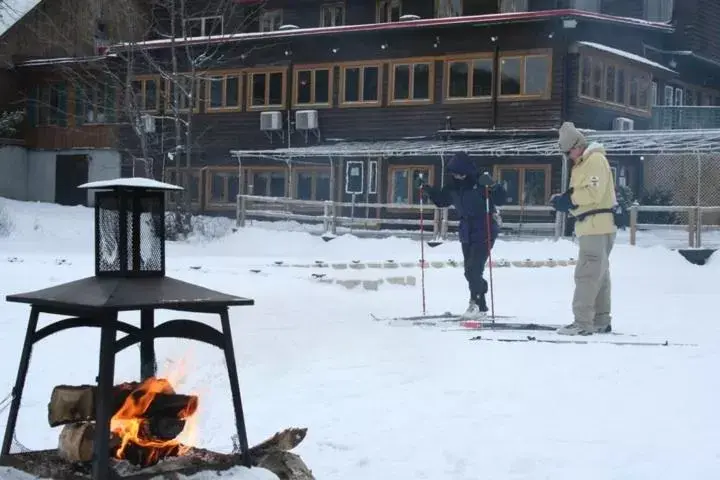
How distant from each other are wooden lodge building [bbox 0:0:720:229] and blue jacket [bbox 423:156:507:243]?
13349mm

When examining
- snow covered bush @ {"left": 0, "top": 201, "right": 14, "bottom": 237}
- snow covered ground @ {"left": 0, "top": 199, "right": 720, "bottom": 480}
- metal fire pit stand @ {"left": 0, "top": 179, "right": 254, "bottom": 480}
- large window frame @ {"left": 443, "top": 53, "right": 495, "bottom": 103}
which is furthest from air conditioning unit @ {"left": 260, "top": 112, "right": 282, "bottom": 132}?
metal fire pit stand @ {"left": 0, "top": 179, "right": 254, "bottom": 480}

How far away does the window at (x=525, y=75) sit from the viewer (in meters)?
28.9

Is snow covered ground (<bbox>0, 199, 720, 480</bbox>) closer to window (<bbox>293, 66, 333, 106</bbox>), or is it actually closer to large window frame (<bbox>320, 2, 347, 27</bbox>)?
window (<bbox>293, 66, 333, 106</bbox>)

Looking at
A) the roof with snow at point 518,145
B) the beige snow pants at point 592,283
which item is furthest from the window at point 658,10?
the beige snow pants at point 592,283

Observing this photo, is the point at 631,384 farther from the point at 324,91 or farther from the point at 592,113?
the point at 324,91

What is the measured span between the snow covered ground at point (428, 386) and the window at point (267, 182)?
20088 millimetres

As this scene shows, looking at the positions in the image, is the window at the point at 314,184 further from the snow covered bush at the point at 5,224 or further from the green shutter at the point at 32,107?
the green shutter at the point at 32,107

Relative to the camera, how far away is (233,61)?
3444 centimetres

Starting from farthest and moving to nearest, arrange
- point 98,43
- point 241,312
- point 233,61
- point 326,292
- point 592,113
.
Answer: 1. point 98,43
2. point 233,61
3. point 592,113
4. point 326,292
5. point 241,312

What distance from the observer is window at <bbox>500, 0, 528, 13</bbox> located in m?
30.5

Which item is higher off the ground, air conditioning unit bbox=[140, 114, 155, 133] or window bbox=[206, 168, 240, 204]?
air conditioning unit bbox=[140, 114, 155, 133]

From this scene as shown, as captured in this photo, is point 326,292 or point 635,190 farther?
point 635,190

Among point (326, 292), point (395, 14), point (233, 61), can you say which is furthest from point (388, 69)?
point (326, 292)

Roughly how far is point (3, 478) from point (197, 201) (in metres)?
31.4
